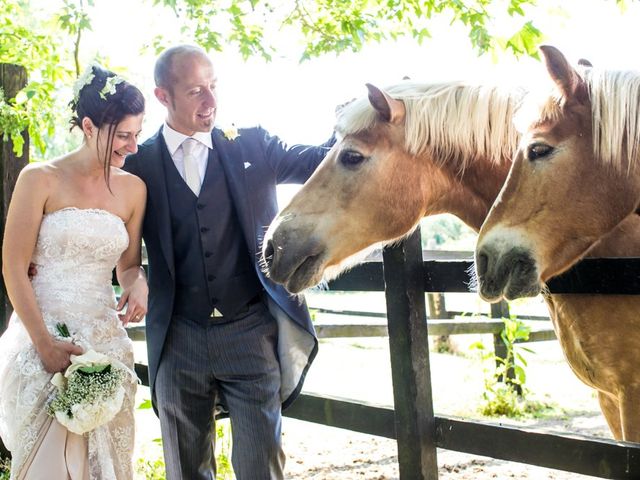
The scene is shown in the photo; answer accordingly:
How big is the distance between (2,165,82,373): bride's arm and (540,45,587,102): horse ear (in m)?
1.89

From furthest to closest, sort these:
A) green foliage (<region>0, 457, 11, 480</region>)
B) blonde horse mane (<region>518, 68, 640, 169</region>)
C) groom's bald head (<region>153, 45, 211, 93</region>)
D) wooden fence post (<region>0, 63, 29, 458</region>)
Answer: wooden fence post (<region>0, 63, 29, 458</region>), green foliage (<region>0, 457, 11, 480</region>), groom's bald head (<region>153, 45, 211, 93</region>), blonde horse mane (<region>518, 68, 640, 169</region>)

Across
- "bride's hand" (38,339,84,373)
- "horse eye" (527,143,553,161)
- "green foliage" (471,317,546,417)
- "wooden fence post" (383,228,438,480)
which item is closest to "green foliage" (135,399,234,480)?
"bride's hand" (38,339,84,373)

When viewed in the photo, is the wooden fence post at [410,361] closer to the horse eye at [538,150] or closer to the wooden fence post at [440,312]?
the horse eye at [538,150]

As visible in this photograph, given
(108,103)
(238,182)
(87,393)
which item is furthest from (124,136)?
(87,393)

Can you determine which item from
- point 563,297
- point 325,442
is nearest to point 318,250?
point 563,297

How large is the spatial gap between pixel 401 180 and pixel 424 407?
89 cm

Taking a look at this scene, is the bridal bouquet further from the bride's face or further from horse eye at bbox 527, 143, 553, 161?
horse eye at bbox 527, 143, 553, 161

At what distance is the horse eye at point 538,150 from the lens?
7.20ft

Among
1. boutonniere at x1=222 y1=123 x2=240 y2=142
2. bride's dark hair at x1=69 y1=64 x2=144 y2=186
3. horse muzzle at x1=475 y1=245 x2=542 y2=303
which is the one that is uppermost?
bride's dark hair at x1=69 y1=64 x2=144 y2=186

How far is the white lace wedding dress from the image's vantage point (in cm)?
264

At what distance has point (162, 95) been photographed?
2809 mm

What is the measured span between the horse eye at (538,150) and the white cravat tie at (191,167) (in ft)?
4.05

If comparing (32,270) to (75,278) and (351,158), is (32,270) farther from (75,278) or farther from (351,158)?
(351,158)

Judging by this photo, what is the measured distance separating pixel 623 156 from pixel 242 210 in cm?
134
